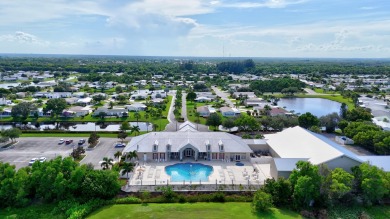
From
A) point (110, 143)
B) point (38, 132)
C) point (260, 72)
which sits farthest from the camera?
point (260, 72)

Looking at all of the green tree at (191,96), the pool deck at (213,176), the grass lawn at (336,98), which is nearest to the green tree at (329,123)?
the pool deck at (213,176)

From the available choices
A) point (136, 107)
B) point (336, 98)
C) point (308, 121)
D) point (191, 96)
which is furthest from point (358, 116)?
point (136, 107)

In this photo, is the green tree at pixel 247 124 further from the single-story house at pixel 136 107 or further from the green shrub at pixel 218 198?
the single-story house at pixel 136 107

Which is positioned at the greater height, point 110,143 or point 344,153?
point 344,153

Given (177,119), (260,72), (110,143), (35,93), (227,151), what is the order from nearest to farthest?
(227,151), (110,143), (177,119), (35,93), (260,72)

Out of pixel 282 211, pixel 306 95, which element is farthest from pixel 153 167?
pixel 306 95

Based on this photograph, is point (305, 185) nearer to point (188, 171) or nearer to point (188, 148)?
point (188, 171)

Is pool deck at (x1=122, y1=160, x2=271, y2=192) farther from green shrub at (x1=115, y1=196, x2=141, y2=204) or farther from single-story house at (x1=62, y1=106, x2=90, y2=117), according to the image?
single-story house at (x1=62, y1=106, x2=90, y2=117)

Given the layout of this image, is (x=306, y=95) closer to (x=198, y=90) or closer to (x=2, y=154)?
(x=198, y=90)
